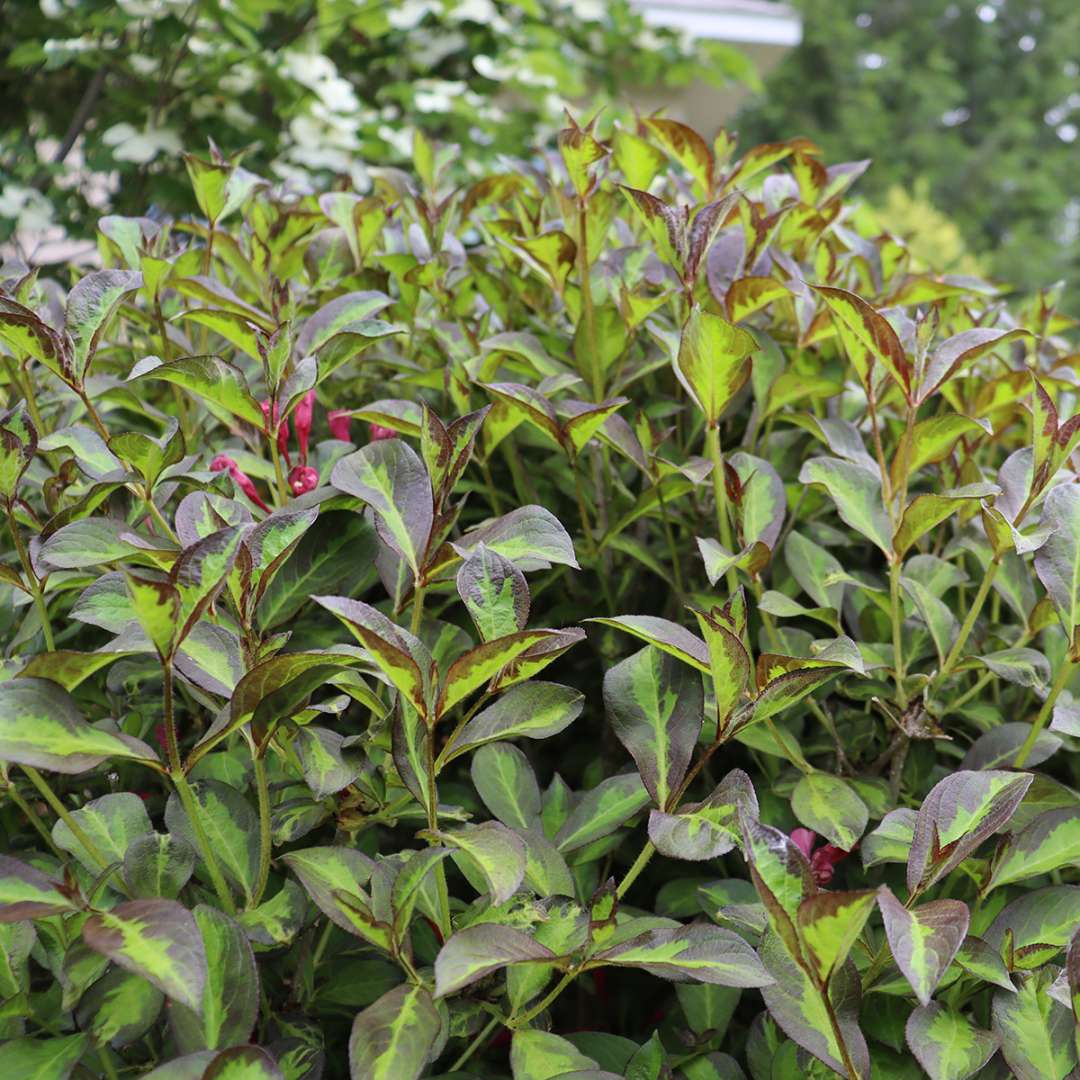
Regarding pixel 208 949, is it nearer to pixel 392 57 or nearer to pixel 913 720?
pixel 913 720

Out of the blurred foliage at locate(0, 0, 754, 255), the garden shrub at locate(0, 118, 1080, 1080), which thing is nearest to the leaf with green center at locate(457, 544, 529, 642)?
the garden shrub at locate(0, 118, 1080, 1080)

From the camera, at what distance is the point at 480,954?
0.52 metres

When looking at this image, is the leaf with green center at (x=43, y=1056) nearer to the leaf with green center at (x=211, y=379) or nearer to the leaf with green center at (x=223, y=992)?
the leaf with green center at (x=223, y=992)

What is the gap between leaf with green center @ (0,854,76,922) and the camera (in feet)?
1.69

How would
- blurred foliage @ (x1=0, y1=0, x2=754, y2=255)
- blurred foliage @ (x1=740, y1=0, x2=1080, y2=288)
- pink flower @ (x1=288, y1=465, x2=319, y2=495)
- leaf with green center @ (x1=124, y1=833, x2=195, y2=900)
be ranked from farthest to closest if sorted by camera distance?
1. blurred foliage @ (x1=740, y1=0, x2=1080, y2=288)
2. blurred foliage @ (x1=0, y1=0, x2=754, y2=255)
3. pink flower @ (x1=288, y1=465, x2=319, y2=495)
4. leaf with green center @ (x1=124, y1=833, x2=195, y2=900)

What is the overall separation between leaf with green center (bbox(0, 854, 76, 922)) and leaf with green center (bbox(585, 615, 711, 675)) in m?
0.31

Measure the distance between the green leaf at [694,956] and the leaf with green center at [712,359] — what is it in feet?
1.16

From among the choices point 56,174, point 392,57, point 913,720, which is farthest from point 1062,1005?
point 392,57

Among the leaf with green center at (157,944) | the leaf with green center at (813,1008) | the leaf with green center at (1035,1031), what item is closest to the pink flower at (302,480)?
the leaf with green center at (157,944)

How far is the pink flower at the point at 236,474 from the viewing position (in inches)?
30.8

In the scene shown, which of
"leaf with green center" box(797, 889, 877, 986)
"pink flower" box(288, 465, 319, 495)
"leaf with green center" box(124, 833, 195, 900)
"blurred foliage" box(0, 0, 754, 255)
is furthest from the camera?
"blurred foliage" box(0, 0, 754, 255)

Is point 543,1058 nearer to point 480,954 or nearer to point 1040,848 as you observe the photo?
point 480,954

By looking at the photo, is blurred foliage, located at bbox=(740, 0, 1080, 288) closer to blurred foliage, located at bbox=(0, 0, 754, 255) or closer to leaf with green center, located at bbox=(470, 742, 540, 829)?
blurred foliage, located at bbox=(0, 0, 754, 255)

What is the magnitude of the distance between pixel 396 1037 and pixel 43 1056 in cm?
18
